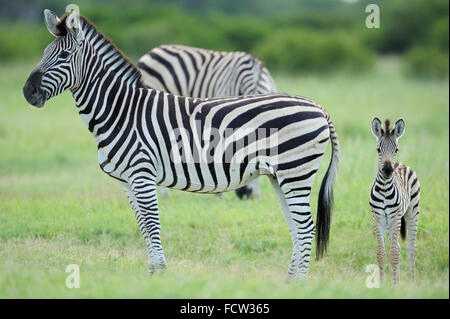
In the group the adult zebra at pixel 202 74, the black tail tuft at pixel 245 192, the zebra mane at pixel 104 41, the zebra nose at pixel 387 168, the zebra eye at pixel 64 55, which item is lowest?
the black tail tuft at pixel 245 192

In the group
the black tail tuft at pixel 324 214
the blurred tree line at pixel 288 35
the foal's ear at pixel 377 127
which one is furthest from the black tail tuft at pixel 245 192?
the blurred tree line at pixel 288 35

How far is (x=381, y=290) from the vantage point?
5398 millimetres

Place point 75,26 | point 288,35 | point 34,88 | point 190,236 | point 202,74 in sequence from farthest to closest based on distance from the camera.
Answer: point 288,35, point 202,74, point 190,236, point 75,26, point 34,88

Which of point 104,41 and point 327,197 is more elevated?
point 104,41

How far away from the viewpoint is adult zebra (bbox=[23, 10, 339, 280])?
19.5 ft

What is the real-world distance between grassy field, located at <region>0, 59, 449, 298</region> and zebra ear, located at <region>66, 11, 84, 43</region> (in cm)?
243

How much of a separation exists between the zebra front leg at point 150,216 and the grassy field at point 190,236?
23 cm

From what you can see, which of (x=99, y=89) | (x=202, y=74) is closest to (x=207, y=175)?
(x=99, y=89)

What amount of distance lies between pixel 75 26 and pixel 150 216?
2.11 metres

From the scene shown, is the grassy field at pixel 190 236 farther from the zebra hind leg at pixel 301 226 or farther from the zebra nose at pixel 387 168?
the zebra nose at pixel 387 168

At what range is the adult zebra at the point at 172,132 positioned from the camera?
19.5 feet

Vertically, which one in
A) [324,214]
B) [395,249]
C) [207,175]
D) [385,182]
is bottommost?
[395,249]

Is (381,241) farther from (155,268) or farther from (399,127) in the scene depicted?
(155,268)

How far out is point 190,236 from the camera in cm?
792
